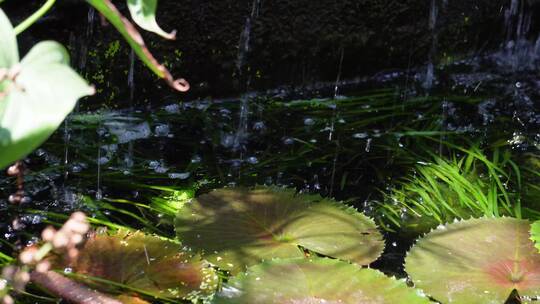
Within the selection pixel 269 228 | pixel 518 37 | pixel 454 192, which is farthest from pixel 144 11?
pixel 518 37

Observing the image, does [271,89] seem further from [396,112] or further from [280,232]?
[280,232]

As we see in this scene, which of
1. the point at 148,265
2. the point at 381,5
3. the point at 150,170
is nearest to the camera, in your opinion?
the point at 148,265

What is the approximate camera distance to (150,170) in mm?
1640

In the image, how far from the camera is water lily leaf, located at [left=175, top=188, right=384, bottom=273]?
46.3 inches

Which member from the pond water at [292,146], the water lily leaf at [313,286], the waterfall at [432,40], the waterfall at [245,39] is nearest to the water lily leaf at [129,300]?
the water lily leaf at [313,286]

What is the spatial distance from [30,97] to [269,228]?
842mm

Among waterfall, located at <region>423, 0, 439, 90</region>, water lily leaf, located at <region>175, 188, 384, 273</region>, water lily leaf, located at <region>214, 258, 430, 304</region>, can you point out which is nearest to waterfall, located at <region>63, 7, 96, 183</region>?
water lily leaf, located at <region>175, 188, 384, 273</region>

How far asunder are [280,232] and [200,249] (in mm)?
152

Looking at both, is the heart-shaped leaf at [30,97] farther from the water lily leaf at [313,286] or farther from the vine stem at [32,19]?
the water lily leaf at [313,286]

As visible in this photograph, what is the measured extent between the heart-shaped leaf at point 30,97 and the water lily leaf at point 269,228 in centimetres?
73

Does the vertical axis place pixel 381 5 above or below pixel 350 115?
above

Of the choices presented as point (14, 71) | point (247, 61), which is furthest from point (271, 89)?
point (14, 71)

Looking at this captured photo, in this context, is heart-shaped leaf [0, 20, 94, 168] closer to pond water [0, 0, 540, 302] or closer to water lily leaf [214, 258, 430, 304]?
water lily leaf [214, 258, 430, 304]

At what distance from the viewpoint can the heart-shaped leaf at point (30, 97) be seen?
430mm
